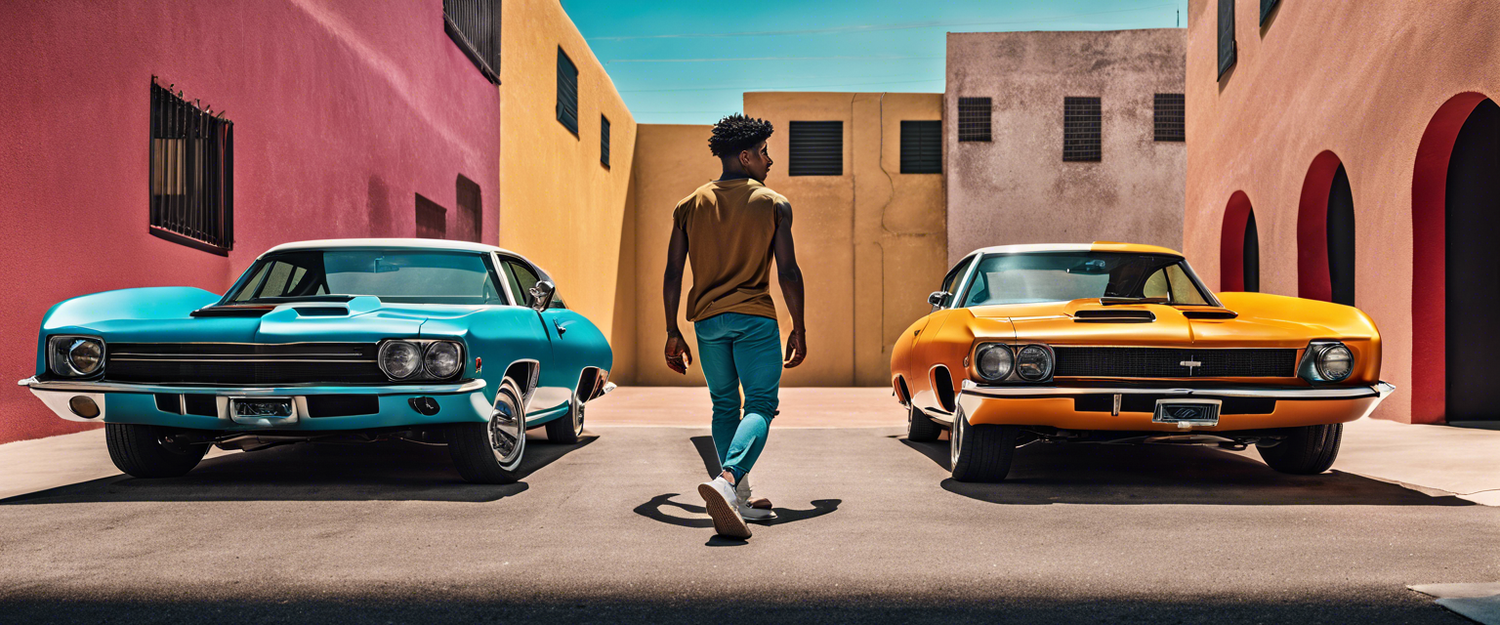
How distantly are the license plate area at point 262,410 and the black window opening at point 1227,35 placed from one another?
1197 centimetres

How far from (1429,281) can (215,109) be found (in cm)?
908

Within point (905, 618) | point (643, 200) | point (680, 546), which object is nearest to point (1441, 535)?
point (905, 618)

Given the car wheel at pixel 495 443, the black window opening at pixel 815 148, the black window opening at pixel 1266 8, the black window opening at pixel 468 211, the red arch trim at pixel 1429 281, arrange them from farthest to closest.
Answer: the black window opening at pixel 815 148, the black window opening at pixel 468 211, the black window opening at pixel 1266 8, the red arch trim at pixel 1429 281, the car wheel at pixel 495 443

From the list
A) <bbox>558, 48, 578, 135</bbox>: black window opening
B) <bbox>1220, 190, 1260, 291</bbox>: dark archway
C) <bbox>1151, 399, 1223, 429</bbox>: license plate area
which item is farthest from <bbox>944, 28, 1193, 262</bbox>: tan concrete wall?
<bbox>1151, 399, 1223, 429</bbox>: license plate area

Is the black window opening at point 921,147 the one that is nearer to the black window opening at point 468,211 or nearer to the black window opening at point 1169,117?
the black window opening at point 1169,117

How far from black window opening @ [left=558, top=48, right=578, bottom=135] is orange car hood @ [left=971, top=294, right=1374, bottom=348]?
11989 mm

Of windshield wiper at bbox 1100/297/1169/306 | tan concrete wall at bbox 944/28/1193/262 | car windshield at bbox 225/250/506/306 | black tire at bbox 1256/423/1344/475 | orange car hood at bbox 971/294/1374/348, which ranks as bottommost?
black tire at bbox 1256/423/1344/475

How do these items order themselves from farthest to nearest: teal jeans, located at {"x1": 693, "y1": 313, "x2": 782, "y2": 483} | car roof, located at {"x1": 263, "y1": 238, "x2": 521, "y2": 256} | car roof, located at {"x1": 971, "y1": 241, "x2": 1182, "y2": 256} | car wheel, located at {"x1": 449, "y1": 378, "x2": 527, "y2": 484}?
1. car roof, located at {"x1": 971, "y1": 241, "x2": 1182, "y2": 256}
2. car roof, located at {"x1": 263, "y1": 238, "x2": 521, "y2": 256}
3. car wheel, located at {"x1": 449, "y1": 378, "x2": 527, "y2": 484}
4. teal jeans, located at {"x1": 693, "y1": 313, "x2": 782, "y2": 483}

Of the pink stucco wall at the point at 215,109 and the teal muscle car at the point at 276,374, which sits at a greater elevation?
the pink stucco wall at the point at 215,109

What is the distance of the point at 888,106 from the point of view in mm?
20125

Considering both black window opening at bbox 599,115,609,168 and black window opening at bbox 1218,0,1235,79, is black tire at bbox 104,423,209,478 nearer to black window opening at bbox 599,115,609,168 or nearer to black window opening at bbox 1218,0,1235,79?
black window opening at bbox 1218,0,1235,79

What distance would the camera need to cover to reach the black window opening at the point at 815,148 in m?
20.3

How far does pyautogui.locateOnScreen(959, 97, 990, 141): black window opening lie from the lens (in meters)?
19.5

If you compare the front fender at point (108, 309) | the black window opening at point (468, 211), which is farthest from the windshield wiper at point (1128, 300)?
the black window opening at point (468, 211)
